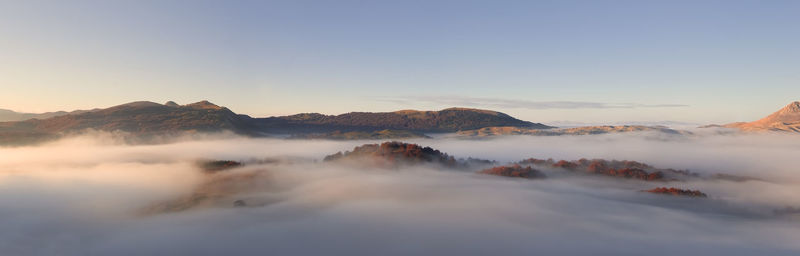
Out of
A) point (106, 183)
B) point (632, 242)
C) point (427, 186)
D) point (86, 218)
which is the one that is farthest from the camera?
point (106, 183)

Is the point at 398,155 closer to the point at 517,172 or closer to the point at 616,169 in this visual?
the point at 517,172

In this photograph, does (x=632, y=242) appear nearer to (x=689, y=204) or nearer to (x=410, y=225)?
(x=410, y=225)

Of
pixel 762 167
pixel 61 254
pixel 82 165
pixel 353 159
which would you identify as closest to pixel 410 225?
pixel 61 254

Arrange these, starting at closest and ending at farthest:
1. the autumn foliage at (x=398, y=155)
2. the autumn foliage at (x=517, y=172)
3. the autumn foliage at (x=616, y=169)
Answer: the autumn foliage at (x=517, y=172) < the autumn foliage at (x=616, y=169) < the autumn foliage at (x=398, y=155)

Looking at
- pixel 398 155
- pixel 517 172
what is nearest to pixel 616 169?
pixel 517 172

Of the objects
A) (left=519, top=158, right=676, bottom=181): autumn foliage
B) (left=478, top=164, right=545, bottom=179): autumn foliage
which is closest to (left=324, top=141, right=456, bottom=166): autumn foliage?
(left=478, top=164, right=545, bottom=179): autumn foliage

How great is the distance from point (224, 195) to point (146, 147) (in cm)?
13716

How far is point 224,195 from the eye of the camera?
67.2 metres

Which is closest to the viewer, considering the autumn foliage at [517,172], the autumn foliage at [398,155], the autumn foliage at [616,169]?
the autumn foliage at [517,172]

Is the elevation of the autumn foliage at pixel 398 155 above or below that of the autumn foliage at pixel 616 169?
above

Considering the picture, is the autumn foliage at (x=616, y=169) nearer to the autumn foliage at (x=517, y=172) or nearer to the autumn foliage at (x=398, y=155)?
the autumn foliage at (x=517, y=172)

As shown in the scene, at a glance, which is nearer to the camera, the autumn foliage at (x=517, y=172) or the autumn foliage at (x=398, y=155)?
the autumn foliage at (x=517, y=172)

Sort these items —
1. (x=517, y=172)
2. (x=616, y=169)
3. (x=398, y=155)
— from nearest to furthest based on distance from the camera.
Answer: (x=517, y=172) → (x=616, y=169) → (x=398, y=155)

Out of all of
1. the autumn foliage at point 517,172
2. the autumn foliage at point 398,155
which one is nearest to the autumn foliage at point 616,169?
the autumn foliage at point 517,172
